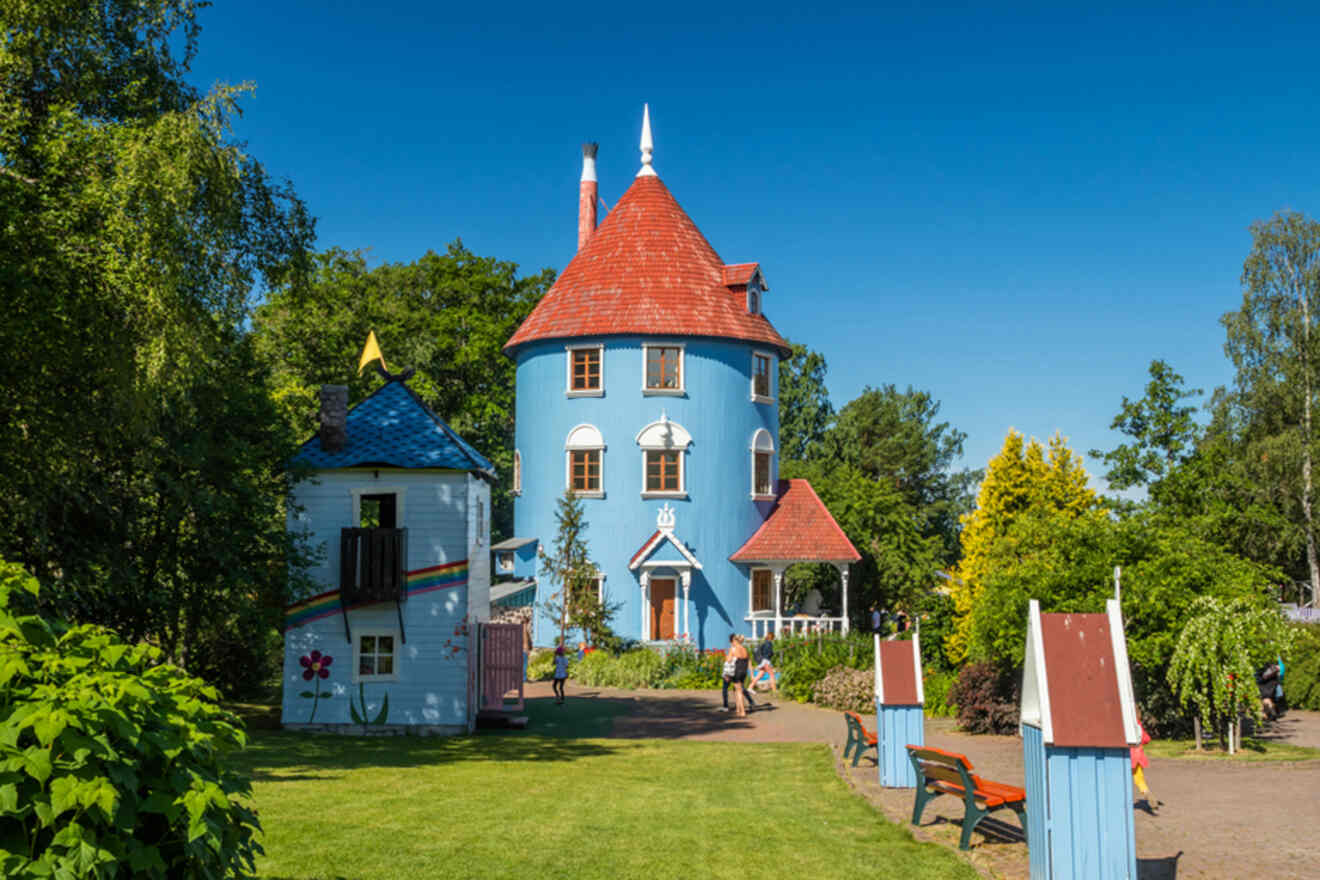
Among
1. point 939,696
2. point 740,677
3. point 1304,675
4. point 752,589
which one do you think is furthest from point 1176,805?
point 752,589

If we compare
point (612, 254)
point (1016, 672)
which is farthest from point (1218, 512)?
point (612, 254)

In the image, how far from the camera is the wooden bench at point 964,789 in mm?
10820

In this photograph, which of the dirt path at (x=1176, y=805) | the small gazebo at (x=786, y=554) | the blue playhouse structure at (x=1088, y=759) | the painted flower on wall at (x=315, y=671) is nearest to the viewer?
the blue playhouse structure at (x=1088, y=759)

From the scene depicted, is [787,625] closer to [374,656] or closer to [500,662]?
[500,662]

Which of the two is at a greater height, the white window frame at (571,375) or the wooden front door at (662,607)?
the white window frame at (571,375)

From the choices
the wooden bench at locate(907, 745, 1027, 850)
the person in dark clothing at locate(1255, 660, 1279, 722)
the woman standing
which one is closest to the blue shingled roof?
the woman standing

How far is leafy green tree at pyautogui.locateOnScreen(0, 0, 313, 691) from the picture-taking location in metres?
14.4

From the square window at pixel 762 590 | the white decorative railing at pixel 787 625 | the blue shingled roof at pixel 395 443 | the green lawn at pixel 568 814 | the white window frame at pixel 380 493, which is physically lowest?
the green lawn at pixel 568 814

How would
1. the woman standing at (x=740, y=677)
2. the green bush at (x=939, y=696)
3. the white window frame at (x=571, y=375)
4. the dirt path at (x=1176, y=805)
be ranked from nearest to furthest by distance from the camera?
the dirt path at (x=1176, y=805)
the green bush at (x=939, y=696)
the woman standing at (x=740, y=677)
the white window frame at (x=571, y=375)

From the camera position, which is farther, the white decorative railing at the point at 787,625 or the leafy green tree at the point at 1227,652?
the white decorative railing at the point at 787,625

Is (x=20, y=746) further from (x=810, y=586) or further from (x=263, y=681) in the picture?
(x=810, y=586)

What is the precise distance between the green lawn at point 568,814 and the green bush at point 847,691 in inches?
245

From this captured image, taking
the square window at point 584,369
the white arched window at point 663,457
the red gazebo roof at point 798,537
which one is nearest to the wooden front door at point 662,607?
the red gazebo roof at point 798,537

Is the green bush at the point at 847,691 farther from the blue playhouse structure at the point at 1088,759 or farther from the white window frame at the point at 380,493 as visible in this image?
the blue playhouse structure at the point at 1088,759
